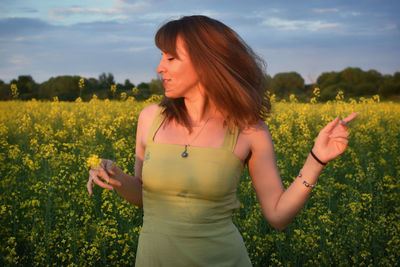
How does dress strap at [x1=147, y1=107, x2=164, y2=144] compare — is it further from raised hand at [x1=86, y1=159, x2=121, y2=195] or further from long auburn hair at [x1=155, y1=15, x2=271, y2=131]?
raised hand at [x1=86, y1=159, x2=121, y2=195]

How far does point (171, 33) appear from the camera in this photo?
1.35 m

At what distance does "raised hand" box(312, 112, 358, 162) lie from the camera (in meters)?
1.20

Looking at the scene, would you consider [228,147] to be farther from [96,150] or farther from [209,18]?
[96,150]

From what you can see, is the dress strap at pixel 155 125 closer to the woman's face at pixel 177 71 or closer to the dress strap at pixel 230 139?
the woman's face at pixel 177 71

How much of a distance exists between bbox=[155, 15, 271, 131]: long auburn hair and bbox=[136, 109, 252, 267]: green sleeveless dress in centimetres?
18

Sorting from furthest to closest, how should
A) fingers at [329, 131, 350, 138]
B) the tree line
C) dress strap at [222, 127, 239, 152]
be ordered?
the tree line → dress strap at [222, 127, 239, 152] → fingers at [329, 131, 350, 138]

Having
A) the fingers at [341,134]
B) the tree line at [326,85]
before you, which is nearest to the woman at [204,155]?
the fingers at [341,134]

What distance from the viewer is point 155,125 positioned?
1.47m

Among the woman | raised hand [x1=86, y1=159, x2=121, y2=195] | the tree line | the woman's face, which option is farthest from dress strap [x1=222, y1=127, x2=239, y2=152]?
the tree line

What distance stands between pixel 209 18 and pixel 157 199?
0.71 meters

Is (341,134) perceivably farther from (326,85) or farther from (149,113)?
(326,85)

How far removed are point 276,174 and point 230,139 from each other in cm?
23

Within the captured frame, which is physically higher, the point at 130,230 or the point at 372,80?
the point at 372,80

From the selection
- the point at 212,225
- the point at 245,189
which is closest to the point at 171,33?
the point at 212,225
